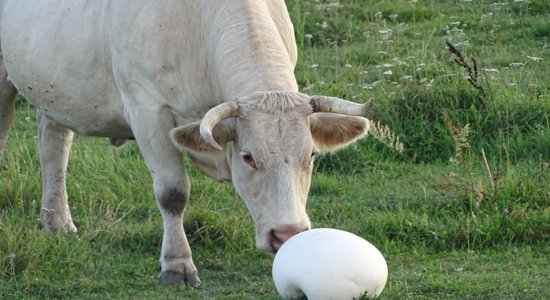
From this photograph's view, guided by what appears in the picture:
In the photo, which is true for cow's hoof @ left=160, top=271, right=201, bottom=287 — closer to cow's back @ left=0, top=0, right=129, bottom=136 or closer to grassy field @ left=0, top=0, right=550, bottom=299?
grassy field @ left=0, top=0, right=550, bottom=299

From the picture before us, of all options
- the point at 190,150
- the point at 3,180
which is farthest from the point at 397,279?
the point at 3,180

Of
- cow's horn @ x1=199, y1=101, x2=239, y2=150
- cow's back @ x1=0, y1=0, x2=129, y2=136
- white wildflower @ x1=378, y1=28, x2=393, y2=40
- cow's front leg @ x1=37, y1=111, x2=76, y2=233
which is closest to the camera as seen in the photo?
cow's horn @ x1=199, y1=101, x2=239, y2=150

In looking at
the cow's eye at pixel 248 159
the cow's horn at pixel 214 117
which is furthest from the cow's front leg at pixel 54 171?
the cow's horn at pixel 214 117

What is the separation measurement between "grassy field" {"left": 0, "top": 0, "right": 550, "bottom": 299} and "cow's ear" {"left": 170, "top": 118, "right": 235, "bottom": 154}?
71 centimetres

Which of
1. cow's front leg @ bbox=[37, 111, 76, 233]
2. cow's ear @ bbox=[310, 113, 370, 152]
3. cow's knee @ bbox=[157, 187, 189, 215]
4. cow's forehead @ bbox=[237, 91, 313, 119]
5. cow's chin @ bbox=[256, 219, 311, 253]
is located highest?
cow's forehead @ bbox=[237, 91, 313, 119]

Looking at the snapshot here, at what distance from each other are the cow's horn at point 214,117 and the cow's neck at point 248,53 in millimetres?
218

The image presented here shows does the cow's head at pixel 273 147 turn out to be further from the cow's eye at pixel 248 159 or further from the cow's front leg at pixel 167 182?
A: the cow's front leg at pixel 167 182

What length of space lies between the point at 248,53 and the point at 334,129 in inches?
21.9

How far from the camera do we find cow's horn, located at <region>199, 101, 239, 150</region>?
593cm

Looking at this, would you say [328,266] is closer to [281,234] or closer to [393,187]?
[281,234]

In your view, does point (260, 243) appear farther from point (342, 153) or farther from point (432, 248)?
point (342, 153)

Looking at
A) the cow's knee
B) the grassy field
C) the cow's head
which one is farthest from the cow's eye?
the cow's knee

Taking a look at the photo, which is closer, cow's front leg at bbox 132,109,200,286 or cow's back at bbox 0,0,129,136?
cow's front leg at bbox 132,109,200,286

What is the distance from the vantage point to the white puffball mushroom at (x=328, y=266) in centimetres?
577
